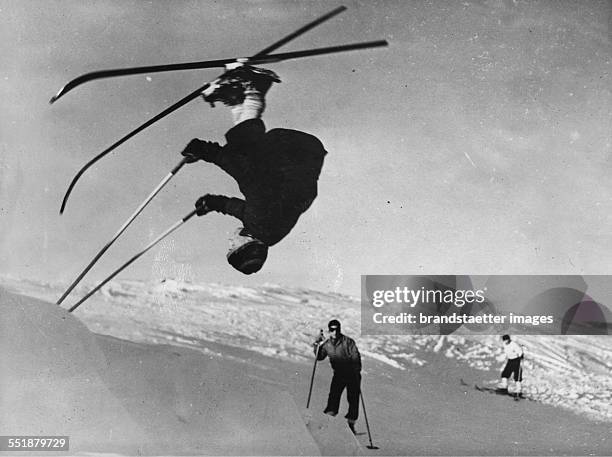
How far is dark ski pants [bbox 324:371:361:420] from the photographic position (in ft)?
7.69

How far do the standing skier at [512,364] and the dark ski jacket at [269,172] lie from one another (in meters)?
0.91

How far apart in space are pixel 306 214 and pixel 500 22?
1048 millimetres

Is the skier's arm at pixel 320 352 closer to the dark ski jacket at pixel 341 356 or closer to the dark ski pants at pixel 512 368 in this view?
the dark ski jacket at pixel 341 356

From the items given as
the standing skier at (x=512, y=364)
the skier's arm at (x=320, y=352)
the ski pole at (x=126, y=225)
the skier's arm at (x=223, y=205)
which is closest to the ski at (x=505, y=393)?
the standing skier at (x=512, y=364)

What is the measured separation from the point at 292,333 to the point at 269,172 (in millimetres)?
608

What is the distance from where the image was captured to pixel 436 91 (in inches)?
95.3

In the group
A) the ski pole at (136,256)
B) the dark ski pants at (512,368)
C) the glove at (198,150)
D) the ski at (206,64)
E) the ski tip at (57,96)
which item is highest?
the ski at (206,64)

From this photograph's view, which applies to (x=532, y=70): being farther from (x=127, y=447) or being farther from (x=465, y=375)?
(x=127, y=447)

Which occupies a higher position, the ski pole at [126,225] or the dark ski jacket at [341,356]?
the ski pole at [126,225]

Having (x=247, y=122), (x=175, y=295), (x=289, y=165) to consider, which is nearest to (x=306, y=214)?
(x=289, y=165)

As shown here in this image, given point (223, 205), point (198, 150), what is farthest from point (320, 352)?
point (198, 150)

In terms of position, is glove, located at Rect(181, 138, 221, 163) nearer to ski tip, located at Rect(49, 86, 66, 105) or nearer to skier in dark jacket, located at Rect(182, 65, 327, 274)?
skier in dark jacket, located at Rect(182, 65, 327, 274)

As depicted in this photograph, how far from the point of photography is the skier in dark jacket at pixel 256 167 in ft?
7.72

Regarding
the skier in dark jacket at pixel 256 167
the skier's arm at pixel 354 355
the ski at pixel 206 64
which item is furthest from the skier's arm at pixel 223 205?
the skier's arm at pixel 354 355
